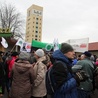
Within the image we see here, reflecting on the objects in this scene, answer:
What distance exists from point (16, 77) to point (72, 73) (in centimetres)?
169

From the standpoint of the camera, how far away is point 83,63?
5859 millimetres

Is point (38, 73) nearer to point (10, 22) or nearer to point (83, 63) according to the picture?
point (83, 63)

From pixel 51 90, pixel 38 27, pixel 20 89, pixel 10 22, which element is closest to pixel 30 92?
pixel 20 89

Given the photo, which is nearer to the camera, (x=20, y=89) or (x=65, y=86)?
(x=65, y=86)

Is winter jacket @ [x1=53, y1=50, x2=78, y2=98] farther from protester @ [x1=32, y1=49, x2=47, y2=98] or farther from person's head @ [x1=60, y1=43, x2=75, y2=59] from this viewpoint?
protester @ [x1=32, y1=49, x2=47, y2=98]

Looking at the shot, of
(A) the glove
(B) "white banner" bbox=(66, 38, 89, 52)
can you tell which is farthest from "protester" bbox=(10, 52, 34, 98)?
(B) "white banner" bbox=(66, 38, 89, 52)

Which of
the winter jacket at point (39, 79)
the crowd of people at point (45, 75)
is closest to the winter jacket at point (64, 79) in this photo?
the crowd of people at point (45, 75)

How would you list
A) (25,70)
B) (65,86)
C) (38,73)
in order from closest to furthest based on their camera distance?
(65,86) → (25,70) → (38,73)

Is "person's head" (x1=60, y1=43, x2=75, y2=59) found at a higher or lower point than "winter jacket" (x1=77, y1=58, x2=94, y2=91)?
higher

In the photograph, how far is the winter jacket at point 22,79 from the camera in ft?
14.7

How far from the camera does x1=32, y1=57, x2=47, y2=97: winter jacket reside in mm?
4812

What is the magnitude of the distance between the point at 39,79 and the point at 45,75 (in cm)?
125

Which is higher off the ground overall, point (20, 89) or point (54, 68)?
point (54, 68)

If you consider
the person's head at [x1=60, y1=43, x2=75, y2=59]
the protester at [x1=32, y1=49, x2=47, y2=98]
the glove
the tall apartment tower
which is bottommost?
the protester at [x1=32, y1=49, x2=47, y2=98]
